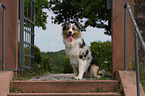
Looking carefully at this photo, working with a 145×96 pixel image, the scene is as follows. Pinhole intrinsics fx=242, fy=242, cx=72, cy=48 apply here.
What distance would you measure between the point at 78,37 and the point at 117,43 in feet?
2.81

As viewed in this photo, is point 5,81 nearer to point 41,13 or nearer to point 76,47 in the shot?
point 76,47

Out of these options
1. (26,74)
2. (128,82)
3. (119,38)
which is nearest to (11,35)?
(26,74)

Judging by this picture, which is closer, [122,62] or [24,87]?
[24,87]

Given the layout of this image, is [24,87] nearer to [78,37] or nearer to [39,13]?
[78,37]

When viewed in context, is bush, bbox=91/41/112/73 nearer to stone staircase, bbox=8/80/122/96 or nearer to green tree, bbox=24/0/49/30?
stone staircase, bbox=8/80/122/96

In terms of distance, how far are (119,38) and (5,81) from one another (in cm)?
235

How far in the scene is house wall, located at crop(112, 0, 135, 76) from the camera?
190 inches

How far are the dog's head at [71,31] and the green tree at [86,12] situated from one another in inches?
296

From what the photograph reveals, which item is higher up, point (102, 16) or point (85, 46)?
point (102, 16)

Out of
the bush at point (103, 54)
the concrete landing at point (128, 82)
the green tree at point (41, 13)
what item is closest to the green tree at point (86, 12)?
the green tree at point (41, 13)

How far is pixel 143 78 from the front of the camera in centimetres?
447

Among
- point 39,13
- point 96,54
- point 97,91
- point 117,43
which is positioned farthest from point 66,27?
point 39,13

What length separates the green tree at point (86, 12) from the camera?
41.9 ft

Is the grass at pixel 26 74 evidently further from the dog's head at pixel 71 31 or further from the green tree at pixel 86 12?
the green tree at pixel 86 12
